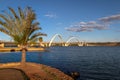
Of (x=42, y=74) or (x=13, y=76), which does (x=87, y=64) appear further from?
(x=13, y=76)

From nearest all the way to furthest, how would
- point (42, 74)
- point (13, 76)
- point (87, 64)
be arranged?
1. point (13, 76)
2. point (42, 74)
3. point (87, 64)

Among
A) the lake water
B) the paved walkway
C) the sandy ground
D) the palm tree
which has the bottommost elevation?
the lake water

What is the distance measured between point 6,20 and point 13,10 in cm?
251

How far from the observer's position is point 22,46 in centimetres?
3853

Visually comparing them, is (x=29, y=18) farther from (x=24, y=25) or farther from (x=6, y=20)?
(x=6, y=20)

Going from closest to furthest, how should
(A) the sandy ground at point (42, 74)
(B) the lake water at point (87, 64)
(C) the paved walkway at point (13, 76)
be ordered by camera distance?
(C) the paved walkway at point (13, 76) < (A) the sandy ground at point (42, 74) < (B) the lake water at point (87, 64)

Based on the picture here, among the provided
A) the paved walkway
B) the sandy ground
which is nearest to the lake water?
the sandy ground

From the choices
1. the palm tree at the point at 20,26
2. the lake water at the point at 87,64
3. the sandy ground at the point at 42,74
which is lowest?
the lake water at the point at 87,64

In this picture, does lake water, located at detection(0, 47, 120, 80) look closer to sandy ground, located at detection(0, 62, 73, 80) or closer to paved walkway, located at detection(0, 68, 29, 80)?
sandy ground, located at detection(0, 62, 73, 80)

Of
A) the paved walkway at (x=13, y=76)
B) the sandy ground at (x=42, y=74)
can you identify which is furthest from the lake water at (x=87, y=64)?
the paved walkway at (x=13, y=76)

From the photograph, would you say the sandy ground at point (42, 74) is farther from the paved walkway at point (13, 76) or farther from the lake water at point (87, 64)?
the lake water at point (87, 64)

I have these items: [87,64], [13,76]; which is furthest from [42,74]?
[87,64]

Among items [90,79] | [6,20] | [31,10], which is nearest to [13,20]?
[6,20]

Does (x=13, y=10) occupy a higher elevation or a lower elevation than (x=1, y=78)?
higher
